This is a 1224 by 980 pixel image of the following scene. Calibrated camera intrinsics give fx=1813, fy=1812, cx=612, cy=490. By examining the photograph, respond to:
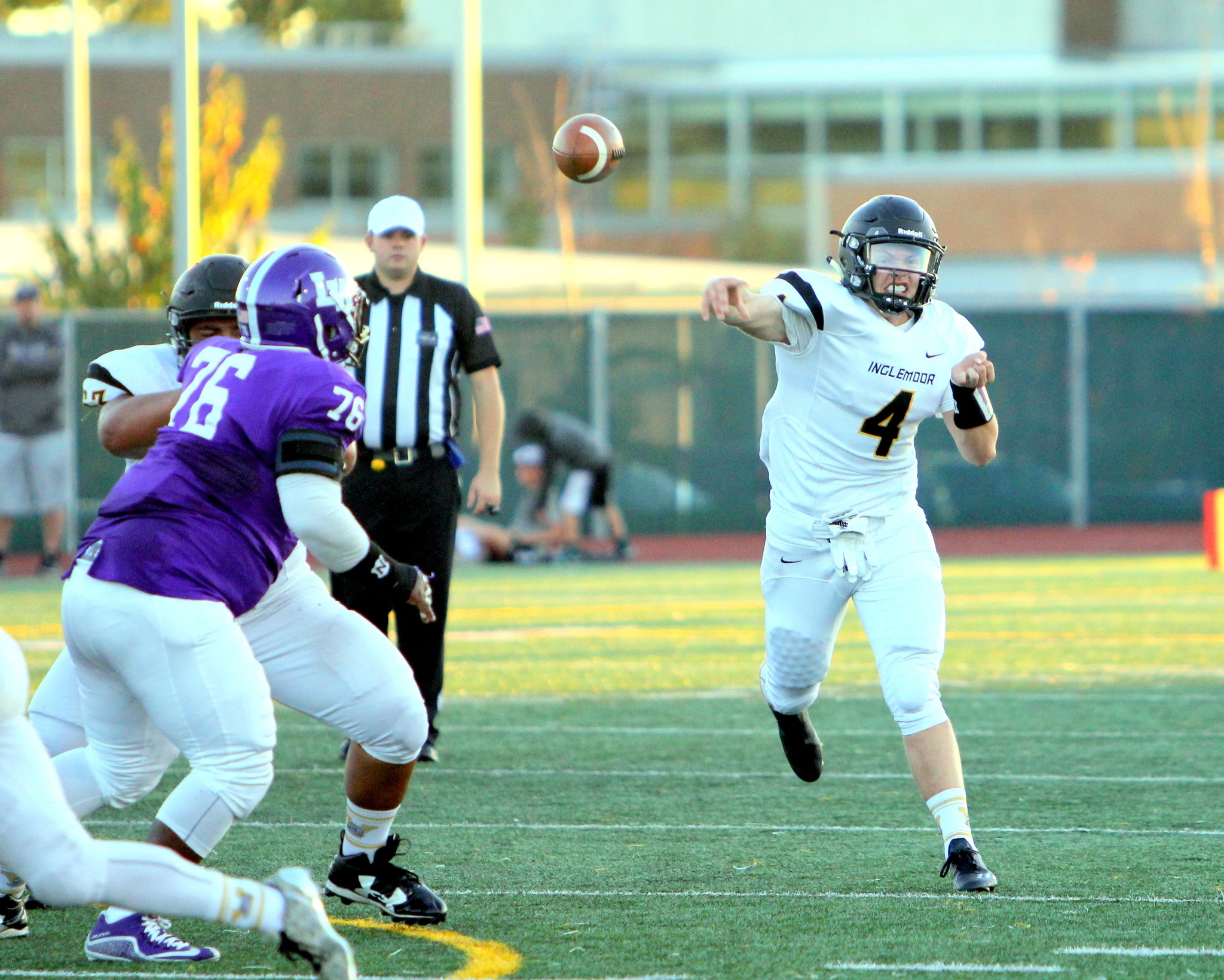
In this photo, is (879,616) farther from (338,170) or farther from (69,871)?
(338,170)

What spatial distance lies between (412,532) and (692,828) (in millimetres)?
1720

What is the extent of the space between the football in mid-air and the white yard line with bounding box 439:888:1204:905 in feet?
9.74

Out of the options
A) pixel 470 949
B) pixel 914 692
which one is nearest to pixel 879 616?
pixel 914 692

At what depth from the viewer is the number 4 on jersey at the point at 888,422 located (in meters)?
5.09

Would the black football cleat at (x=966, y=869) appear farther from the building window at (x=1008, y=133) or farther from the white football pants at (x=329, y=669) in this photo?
the building window at (x=1008, y=133)

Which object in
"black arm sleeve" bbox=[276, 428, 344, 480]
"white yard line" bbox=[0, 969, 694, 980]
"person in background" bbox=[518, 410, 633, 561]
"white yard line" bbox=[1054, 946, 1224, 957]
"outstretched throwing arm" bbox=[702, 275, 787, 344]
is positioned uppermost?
"outstretched throwing arm" bbox=[702, 275, 787, 344]

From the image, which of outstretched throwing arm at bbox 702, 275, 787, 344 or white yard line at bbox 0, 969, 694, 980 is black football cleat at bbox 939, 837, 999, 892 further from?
outstretched throwing arm at bbox 702, 275, 787, 344

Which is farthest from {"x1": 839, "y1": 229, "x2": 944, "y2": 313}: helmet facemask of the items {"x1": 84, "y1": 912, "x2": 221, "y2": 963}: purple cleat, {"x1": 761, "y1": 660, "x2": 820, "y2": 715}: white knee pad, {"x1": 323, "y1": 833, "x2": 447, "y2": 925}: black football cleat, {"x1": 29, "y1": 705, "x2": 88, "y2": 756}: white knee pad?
{"x1": 84, "y1": 912, "x2": 221, "y2": 963}: purple cleat

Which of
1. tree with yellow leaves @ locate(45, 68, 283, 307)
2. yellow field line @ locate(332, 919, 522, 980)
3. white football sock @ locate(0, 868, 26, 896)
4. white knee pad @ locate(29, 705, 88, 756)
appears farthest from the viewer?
tree with yellow leaves @ locate(45, 68, 283, 307)

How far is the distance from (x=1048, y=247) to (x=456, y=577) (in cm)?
2204

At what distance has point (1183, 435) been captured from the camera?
18.2 metres

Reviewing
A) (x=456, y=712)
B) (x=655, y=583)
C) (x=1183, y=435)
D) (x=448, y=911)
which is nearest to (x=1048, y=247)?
(x=1183, y=435)

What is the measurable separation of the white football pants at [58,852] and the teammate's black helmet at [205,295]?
4.20 feet

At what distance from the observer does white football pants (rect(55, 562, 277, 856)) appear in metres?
3.81
